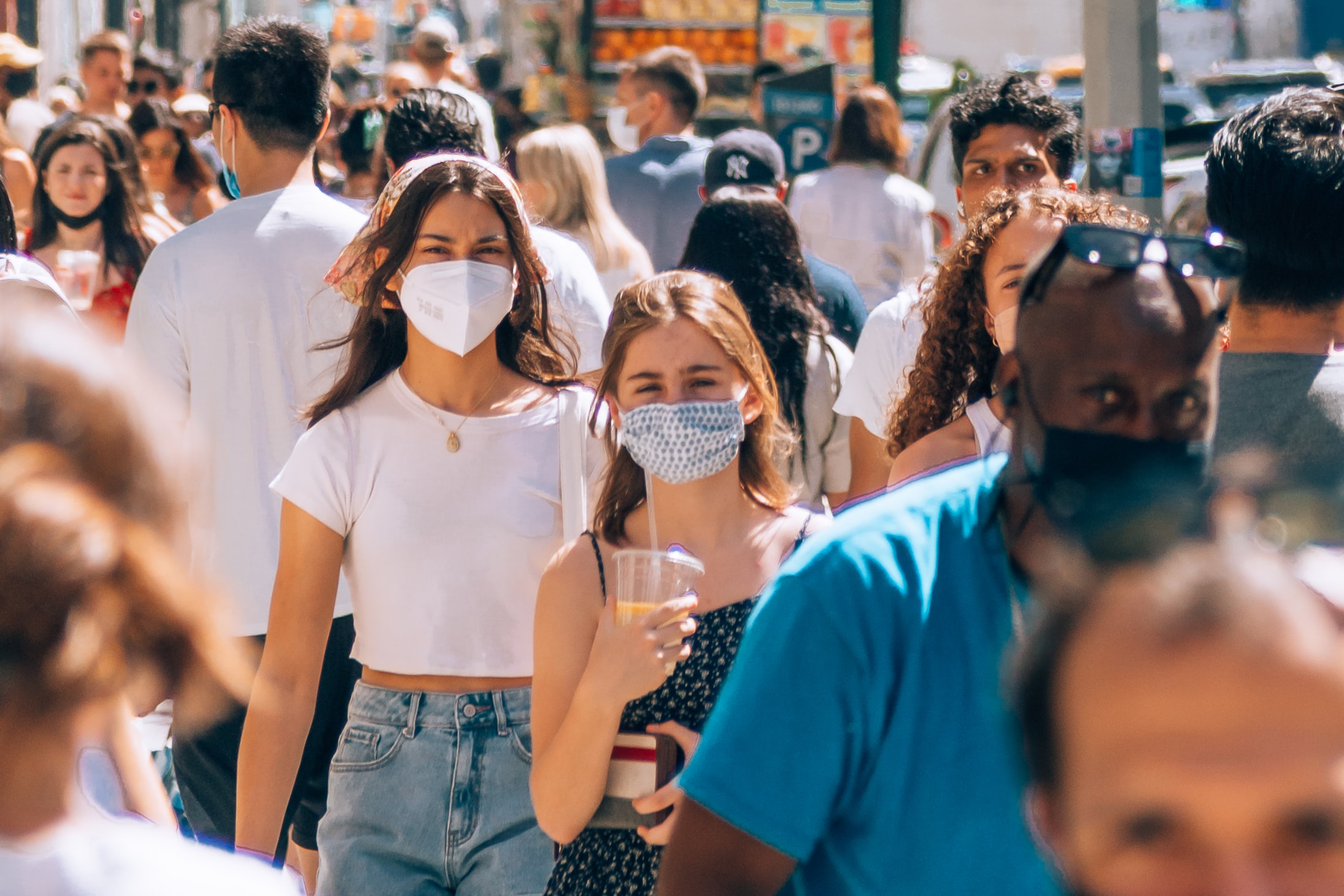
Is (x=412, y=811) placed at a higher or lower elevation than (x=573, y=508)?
lower

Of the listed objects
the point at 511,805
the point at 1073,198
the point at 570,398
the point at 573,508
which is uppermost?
the point at 1073,198

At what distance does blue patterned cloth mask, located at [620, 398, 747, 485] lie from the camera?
284cm

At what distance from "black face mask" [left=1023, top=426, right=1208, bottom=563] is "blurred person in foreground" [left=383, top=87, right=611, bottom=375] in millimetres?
2966

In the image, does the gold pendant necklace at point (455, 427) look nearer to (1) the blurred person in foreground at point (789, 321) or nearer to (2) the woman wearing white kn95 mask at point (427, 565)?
(2) the woman wearing white kn95 mask at point (427, 565)

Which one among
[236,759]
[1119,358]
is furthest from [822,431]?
[1119,358]

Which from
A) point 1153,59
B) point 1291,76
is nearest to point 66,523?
A: point 1153,59

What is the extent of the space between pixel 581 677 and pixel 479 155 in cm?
317

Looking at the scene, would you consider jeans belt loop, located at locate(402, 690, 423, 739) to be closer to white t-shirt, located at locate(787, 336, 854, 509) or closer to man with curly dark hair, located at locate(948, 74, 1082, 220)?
white t-shirt, located at locate(787, 336, 854, 509)

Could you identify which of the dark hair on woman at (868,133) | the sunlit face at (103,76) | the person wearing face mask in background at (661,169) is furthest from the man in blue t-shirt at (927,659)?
the sunlit face at (103,76)

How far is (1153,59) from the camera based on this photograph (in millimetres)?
5715

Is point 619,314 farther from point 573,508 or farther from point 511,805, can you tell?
point 511,805

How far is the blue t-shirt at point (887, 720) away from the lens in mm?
1605

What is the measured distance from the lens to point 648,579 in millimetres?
2561

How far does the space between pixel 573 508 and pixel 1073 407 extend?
1634mm
